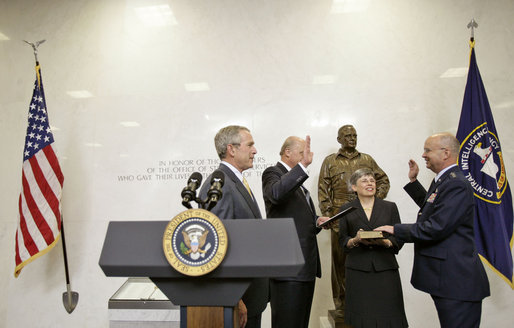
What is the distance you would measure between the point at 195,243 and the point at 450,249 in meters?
1.82

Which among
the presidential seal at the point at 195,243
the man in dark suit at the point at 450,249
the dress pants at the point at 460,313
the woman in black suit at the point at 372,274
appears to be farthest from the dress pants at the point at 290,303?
the presidential seal at the point at 195,243

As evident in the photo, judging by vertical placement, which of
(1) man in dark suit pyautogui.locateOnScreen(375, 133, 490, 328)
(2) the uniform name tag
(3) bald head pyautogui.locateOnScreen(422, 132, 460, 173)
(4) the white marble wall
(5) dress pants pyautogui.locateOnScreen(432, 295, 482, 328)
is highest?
(4) the white marble wall

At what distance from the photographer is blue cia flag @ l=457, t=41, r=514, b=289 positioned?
11.9 feet

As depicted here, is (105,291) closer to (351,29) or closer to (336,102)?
(336,102)

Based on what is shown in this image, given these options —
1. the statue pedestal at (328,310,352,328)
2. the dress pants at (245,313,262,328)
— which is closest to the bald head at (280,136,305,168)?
the dress pants at (245,313,262,328)

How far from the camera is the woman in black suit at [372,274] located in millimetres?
2621

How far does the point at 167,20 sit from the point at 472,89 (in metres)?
3.70

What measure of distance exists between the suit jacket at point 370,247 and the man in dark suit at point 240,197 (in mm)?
960

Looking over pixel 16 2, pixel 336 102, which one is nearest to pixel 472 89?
pixel 336 102

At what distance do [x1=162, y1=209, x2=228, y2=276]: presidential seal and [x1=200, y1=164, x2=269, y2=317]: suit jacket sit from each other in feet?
1.79

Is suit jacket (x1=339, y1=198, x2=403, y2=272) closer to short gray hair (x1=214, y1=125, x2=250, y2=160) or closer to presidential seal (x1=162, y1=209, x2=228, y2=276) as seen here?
short gray hair (x1=214, y1=125, x2=250, y2=160)

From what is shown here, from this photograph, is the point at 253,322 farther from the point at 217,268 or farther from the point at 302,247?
the point at 217,268

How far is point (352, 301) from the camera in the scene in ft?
8.88

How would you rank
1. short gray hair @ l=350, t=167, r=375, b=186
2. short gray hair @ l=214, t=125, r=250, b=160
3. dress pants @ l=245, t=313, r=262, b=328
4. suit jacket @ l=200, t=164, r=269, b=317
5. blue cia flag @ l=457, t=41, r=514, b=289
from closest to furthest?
suit jacket @ l=200, t=164, r=269, b=317 → dress pants @ l=245, t=313, r=262, b=328 → short gray hair @ l=214, t=125, r=250, b=160 → short gray hair @ l=350, t=167, r=375, b=186 → blue cia flag @ l=457, t=41, r=514, b=289
